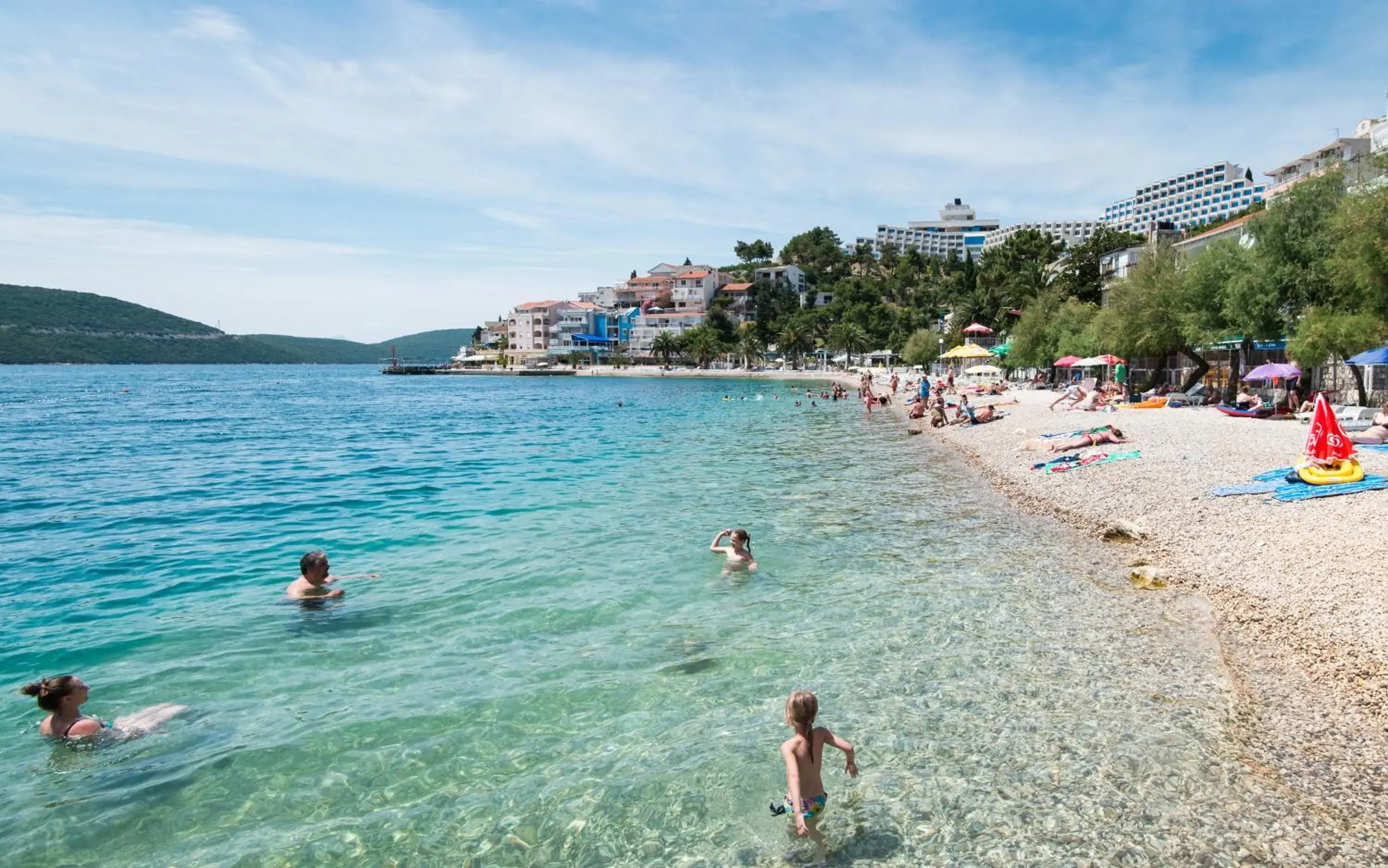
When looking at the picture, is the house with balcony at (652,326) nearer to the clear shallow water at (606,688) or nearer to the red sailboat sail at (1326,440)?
the clear shallow water at (606,688)

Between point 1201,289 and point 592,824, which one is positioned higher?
point 1201,289

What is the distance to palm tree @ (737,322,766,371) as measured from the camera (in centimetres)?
12631

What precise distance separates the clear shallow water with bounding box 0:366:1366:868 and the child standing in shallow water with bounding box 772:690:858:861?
33 cm

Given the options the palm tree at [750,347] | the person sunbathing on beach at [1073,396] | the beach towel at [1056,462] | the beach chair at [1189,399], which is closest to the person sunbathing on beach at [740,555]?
the beach towel at [1056,462]

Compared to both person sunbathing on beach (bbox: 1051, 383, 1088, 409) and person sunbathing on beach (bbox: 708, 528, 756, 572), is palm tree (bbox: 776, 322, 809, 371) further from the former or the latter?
person sunbathing on beach (bbox: 708, 528, 756, 572)

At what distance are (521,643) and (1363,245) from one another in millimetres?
22862

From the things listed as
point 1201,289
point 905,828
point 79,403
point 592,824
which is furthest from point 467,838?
point 79,403

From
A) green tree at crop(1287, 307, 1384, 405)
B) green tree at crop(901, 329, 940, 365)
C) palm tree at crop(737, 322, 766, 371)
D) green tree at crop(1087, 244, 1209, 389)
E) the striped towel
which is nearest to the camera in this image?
the striped towel

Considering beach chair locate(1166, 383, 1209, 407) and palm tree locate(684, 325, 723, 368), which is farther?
palm tree locate(684, 325, 723, 368)

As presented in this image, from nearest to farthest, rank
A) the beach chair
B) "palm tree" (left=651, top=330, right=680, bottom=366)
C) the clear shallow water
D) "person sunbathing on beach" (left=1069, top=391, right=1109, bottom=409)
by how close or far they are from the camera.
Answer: the clear shallow water, the beach chair, "person sunbathing on beach" (left=1069, top=391, right=1109, bottom=409), "palm tree" (left=651, top=330, right=680, bottom=366)

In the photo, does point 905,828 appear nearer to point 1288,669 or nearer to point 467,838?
point 467,838

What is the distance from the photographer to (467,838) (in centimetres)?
552

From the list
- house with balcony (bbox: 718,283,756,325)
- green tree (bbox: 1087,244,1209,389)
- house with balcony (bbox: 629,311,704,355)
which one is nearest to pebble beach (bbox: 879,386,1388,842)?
green tree (bbox: 1087,244,1209,389)

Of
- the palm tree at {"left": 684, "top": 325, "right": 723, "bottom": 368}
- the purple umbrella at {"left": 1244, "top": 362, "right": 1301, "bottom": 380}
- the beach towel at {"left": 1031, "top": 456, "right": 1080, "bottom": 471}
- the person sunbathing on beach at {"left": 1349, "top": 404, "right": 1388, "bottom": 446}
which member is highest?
the palm tree at {"left": 684, "top": 325, "right": 723, "bottom": 368}
